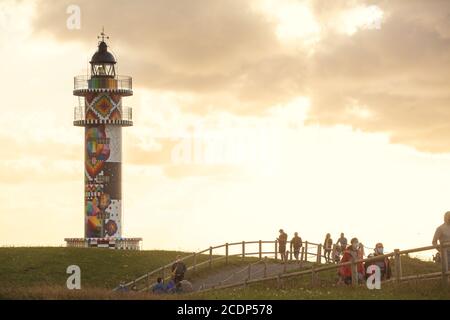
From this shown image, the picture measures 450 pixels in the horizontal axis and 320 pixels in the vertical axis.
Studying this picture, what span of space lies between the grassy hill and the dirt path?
3.65 ft

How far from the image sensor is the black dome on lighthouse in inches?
2913

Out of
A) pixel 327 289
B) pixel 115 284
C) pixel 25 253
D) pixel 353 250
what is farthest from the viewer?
pixel 25 253

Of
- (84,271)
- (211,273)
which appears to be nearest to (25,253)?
(84,271)

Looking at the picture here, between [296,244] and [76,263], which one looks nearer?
[76,263]

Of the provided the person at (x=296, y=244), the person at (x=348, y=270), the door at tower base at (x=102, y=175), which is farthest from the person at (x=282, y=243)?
the door at tower base at (x=102, y=175)

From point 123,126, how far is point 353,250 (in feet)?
119

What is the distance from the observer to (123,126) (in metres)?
72.4

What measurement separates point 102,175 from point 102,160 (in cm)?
99

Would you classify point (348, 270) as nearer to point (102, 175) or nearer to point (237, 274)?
point (237, 274)

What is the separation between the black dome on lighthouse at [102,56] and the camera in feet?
243

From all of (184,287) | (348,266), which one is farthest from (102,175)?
(348,266)

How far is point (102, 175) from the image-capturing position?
71562 millimetres
